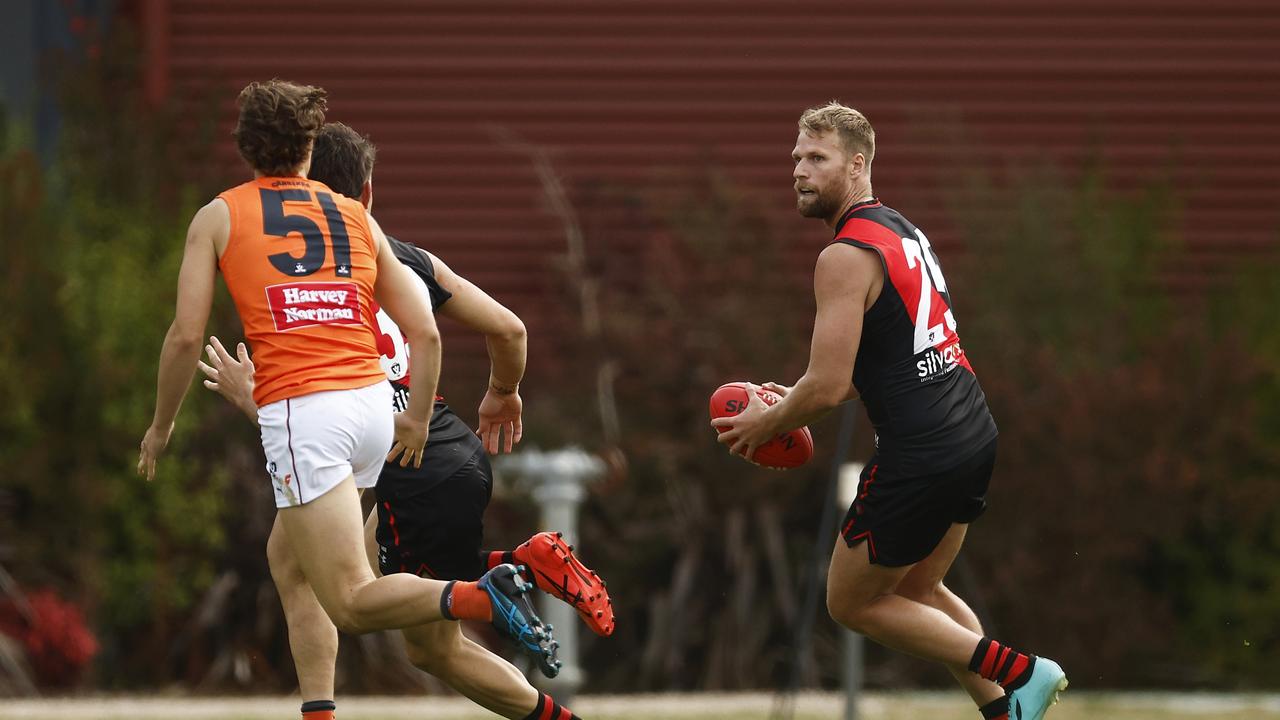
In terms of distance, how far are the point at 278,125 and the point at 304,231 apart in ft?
1.10

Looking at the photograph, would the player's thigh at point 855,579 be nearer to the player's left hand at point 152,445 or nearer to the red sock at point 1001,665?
the red sock at point 1001,665

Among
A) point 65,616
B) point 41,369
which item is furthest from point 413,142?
point 65,616

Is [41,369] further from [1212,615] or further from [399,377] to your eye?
[1212,615]

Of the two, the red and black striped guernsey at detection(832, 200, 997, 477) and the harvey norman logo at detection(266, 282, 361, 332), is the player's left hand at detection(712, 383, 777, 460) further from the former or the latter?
the harvey norman logo at detection(266, 282, 361, 332)

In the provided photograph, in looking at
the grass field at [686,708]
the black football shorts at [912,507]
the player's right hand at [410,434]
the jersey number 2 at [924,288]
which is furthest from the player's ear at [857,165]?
the grass field at [686,708]

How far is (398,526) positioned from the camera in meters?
5.61

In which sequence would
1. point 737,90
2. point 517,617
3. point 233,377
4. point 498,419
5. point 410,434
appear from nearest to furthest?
point 517,617 → point 410,434 → point 233,377 → point 498,419 → point 737,90

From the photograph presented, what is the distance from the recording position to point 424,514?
219 inches

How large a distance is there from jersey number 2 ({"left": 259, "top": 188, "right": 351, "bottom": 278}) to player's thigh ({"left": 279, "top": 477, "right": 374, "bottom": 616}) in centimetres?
64

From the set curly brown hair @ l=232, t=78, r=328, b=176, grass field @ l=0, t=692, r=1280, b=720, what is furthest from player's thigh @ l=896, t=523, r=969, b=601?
grass field @ l=0, t=692, r=1280, b=720

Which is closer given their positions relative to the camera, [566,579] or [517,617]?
[517,617]

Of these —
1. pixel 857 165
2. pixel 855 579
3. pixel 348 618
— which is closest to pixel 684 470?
pixel 855 579

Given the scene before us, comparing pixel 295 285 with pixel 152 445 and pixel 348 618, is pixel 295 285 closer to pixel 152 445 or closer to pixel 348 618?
pixel 152 445

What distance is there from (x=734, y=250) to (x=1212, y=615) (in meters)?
3.90
